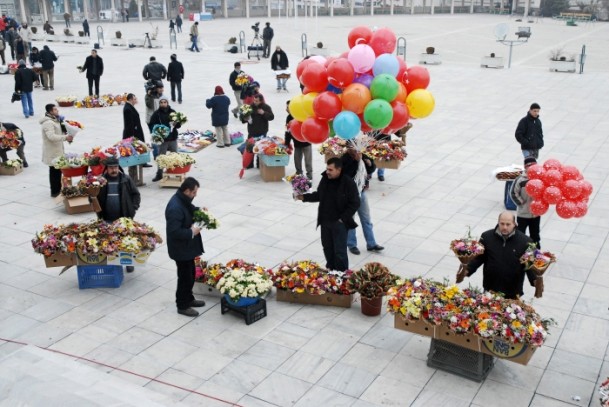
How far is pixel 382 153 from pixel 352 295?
5.29 meters

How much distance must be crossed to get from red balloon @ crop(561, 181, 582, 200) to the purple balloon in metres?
2.92

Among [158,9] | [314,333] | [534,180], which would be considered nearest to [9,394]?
[314,333]

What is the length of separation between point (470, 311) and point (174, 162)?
802cm

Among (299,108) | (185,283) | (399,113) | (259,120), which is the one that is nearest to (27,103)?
(259,120)

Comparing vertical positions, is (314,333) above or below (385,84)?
below

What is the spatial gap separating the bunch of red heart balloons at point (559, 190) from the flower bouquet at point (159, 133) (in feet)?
25.7

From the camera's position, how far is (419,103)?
29.7 feet

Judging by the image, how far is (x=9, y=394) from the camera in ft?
20.8

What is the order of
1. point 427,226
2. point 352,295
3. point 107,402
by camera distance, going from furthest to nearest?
1. point 427,226
2. point 352,295
3. point 107,402

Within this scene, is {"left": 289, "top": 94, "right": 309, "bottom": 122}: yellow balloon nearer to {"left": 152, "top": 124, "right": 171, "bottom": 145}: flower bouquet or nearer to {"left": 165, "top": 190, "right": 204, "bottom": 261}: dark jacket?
{"left": 165, "top": 190, "right": 204, "bottom": 261}: dark jacket

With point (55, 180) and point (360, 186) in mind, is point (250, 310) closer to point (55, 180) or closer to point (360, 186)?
point (360, 186)

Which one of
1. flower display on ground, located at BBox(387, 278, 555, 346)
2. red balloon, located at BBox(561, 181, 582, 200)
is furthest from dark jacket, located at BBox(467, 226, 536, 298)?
red balloon, located at BBox(561, 181, 582, 200)

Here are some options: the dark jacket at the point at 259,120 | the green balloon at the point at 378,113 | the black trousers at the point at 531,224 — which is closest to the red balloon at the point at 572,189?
the black trousers at the point at 531,224

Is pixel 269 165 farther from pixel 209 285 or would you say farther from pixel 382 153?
pixel 209 285
